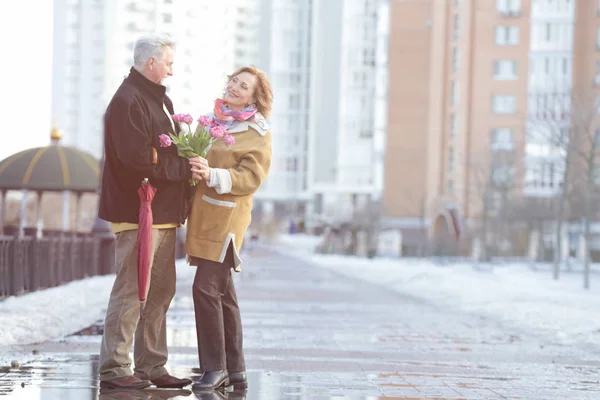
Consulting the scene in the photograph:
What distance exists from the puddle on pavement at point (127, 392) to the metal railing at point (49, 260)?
8.03 metres

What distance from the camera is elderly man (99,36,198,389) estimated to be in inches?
296

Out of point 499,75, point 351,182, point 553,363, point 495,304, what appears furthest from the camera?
point 351,182

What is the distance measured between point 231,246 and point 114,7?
169 meters

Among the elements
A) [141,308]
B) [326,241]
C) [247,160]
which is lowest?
[326,241]

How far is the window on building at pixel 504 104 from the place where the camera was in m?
104

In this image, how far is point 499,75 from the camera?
104438 mm

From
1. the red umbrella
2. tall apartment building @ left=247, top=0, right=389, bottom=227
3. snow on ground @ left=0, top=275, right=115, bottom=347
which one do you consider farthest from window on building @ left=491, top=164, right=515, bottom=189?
tall apartment building @ left=247, top=0, right=389, bottom=227

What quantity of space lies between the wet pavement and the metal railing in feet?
7.19

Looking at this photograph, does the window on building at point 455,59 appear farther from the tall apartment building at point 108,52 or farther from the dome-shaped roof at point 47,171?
the dome-shaped roof at point 47,171

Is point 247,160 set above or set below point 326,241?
above

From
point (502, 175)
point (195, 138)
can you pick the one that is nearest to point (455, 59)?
point (502, 175)

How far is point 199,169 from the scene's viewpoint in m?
7.56

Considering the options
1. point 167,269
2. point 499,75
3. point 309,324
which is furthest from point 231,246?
point 499,75

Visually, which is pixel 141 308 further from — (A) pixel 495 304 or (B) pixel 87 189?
(B) pixel 87 189
